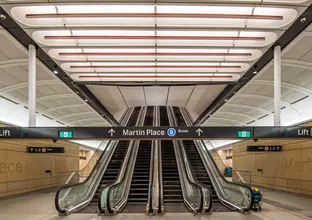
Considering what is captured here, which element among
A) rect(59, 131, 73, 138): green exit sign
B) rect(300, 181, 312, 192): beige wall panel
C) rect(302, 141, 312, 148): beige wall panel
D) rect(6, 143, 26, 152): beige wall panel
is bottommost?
rect(300, 181, 312, 192): beige wall panel

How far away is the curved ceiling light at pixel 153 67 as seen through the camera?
11898 millimetres

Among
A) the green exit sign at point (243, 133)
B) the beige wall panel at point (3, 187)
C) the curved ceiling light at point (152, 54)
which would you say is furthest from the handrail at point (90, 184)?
the green exit sign at point (243, 133)

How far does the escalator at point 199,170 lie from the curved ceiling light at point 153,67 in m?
4.88

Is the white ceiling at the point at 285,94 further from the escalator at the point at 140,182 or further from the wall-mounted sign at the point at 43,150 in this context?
the wall-mounted sign at the point at 43,150

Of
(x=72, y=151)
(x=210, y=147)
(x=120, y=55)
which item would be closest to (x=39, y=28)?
(x=120, y=55)

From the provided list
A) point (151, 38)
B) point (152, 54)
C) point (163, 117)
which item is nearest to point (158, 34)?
point (151, 38)

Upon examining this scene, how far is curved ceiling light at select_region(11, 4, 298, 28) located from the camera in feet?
25.4

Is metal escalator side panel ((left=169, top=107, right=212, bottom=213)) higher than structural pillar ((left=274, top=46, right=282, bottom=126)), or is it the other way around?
structural pillar ((left=274, top=46, right=282, bottom=126))

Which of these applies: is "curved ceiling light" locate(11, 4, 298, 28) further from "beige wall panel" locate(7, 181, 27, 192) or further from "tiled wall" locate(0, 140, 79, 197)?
"beige wall panel" locate(7, 181, 27, 192)

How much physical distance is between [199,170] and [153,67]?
584cm

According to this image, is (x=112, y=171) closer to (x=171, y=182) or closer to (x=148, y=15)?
(x=171, y=182)

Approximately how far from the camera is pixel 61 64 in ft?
38.6

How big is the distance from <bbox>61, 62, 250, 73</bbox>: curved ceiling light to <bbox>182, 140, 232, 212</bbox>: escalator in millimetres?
4877

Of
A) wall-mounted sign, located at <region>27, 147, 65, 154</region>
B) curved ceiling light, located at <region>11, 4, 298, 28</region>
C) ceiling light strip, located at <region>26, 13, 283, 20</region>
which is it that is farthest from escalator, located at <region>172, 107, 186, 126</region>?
ceiling light strip, located at <region>26, 13, 283, 20</region>
